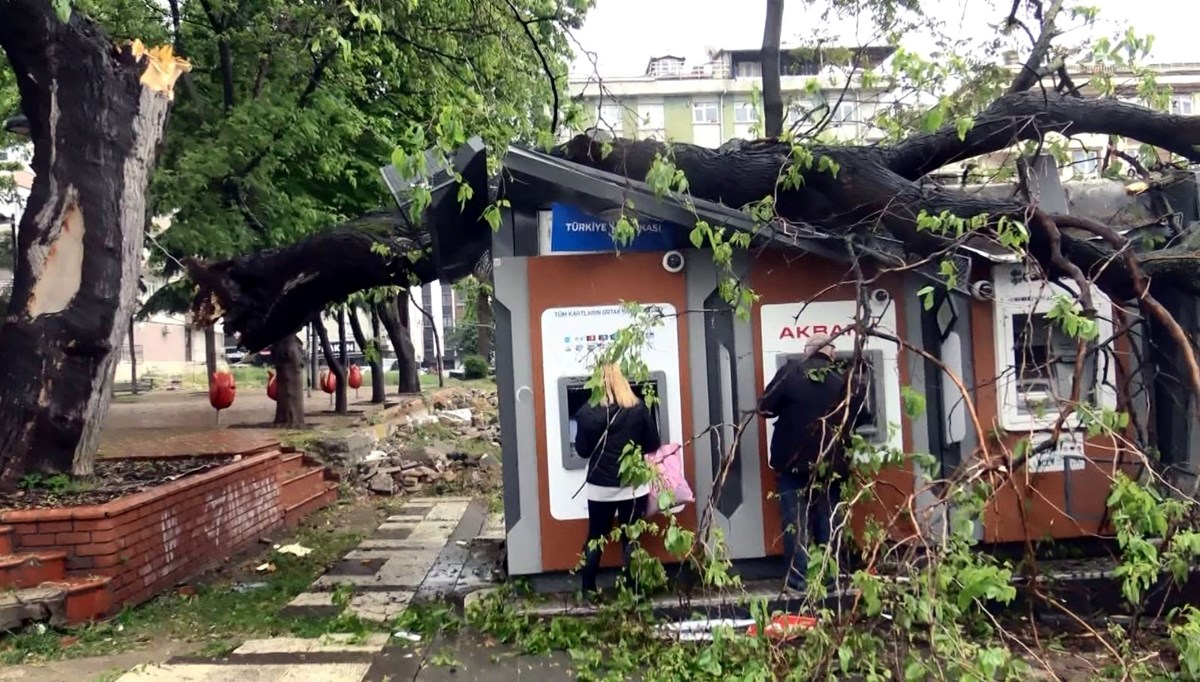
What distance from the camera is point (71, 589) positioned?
20.3 feet

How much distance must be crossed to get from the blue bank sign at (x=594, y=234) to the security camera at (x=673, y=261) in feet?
0.37

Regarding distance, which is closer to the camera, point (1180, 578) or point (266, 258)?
point (1180, 578)

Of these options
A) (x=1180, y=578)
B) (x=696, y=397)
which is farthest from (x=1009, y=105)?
(x=1180, y=578)

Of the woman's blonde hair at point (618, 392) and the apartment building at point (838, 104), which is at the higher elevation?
the apartment building at point (838, 104)

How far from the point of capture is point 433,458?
14469mm

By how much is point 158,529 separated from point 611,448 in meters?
3.56

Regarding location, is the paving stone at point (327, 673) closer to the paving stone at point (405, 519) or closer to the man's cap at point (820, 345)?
the man's cap at point (820, 345)

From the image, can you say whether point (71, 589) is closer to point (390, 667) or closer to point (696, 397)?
point (390, 667)

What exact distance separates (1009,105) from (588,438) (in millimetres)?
3485

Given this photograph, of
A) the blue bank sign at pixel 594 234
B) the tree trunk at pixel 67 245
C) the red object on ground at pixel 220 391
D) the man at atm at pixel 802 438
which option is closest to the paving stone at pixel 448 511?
the red object on ground at pixel 220 391

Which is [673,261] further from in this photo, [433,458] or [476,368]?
[476,368]

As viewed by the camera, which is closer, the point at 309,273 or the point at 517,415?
the point at 517,415

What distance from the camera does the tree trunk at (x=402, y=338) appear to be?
67.6 feet

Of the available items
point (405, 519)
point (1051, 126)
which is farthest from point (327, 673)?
point (405, 519)
